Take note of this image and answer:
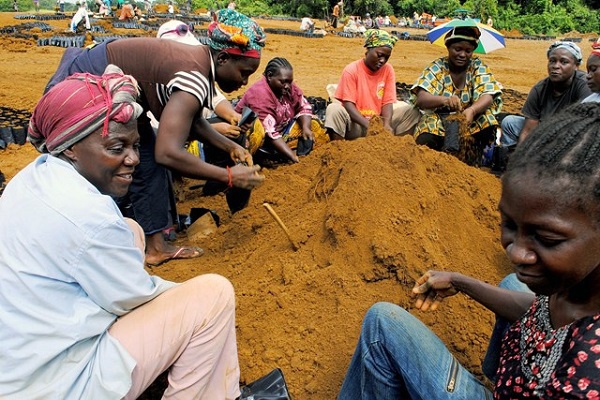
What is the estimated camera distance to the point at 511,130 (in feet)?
16.1

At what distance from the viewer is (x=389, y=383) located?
1.56 m

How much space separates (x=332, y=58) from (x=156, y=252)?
1109 centimetres

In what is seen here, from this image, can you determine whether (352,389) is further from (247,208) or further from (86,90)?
(247,208)

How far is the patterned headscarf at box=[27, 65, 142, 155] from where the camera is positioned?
1.59 m

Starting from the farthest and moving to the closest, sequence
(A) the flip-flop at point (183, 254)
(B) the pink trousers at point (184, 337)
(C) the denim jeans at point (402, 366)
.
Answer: (A) the flip-flop at point (183, 254)
(B) the pink trousers at point (184, 337)
(C) the denim jeans at point (402, 366)

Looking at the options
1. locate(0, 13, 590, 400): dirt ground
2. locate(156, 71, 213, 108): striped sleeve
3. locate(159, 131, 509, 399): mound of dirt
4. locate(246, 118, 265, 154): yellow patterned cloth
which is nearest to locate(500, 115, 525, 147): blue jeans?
locate(0, 13, 590, 400): dirt ground

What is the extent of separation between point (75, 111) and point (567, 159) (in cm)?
143

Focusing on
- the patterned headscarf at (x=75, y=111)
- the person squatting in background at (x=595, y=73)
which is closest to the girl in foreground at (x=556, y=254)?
the patterned headscarf at (x=75, y=111)

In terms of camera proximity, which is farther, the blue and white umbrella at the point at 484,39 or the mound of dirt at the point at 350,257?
the blue and white umbrella at the point at 484,39

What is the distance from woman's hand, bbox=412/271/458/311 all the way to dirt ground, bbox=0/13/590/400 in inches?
23.7

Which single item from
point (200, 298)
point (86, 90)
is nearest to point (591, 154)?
point (200, 298)

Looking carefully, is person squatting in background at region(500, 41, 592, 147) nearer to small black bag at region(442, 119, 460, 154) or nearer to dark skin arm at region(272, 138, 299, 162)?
small black bag at region(442, 119, 460, 154)

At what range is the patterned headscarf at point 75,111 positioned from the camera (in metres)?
1.59

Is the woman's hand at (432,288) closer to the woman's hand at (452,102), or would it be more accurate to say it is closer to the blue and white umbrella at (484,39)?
the woman's hand at (452,102)
